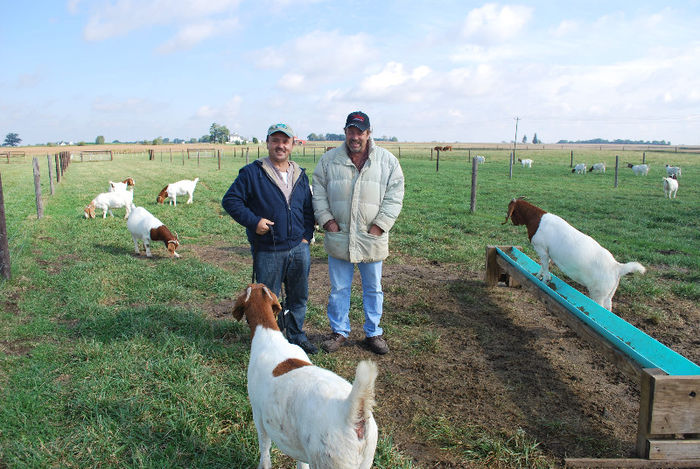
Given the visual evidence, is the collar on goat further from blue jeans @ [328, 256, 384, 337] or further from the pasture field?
blue jeans @ [328, 256, 384, 337]

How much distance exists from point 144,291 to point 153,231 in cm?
277

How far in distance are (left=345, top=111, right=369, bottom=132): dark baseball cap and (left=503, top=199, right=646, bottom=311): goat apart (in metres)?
3.07

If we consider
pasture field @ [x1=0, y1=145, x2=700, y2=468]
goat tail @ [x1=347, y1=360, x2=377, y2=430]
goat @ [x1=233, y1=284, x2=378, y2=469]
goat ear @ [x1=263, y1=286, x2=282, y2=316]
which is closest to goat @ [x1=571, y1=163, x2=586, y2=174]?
pasture field @ [x1=0, y1=145, x2=700, y2=468]

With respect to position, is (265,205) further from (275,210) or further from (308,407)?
(308,407)

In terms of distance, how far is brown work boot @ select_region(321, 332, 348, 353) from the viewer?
4.74 m

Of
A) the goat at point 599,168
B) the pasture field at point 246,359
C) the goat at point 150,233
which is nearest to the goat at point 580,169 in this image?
the goat at point 599,168

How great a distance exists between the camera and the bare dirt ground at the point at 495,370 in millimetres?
3498

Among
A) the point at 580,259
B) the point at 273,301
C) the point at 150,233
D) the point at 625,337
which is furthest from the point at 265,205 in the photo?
the point at 150,233

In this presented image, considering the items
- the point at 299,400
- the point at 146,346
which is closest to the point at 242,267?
the point at 146,346

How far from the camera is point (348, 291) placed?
481 cm

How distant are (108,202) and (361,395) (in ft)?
41.8

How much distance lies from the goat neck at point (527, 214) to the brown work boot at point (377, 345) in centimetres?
296

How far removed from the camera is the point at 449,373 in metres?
4.40

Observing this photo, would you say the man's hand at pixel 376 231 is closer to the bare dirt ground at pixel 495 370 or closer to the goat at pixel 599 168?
the bare dirt ground at pixel 495 370
